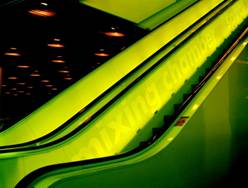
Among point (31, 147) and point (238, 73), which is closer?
point (31, 147)

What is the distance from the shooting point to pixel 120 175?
8.29 feet

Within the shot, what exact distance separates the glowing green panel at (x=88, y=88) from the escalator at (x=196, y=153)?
5.38ft

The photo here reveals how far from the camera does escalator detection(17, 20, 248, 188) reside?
2.34 metres

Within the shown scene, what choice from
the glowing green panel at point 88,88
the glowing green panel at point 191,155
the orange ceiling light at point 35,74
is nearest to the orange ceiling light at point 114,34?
the orange ceiling light at point 35,74

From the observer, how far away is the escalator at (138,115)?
12.2ft

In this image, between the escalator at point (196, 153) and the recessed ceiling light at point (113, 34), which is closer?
the escalator at point (196, 153)

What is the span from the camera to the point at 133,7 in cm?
852

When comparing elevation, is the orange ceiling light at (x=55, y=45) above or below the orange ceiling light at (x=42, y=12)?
below

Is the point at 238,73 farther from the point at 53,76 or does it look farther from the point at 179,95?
the point at 53,76

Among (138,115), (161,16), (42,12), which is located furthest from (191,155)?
(161,16)

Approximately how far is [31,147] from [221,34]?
4135 millimetres

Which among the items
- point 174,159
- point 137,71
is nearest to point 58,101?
point 137,71

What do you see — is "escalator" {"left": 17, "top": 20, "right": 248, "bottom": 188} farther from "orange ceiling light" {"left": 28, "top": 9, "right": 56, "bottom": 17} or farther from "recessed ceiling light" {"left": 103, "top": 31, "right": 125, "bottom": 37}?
"recessed ceiling light" {"left": 103, "top": 31, "right": 125, "bottom": 37}

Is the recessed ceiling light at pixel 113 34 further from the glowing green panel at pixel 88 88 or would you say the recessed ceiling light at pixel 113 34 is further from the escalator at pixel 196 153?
the escalator at pixel 196 153
